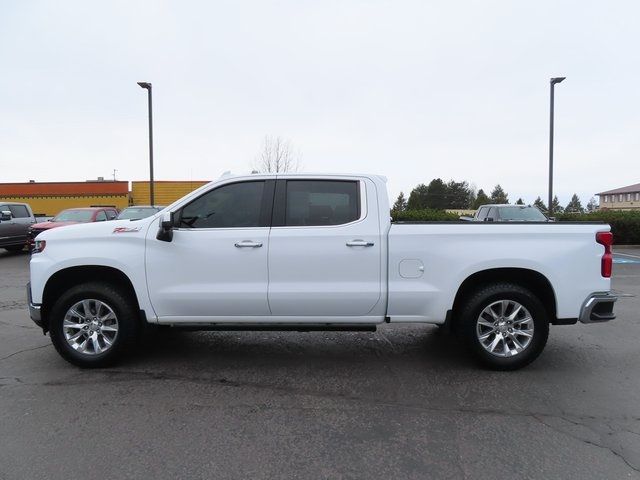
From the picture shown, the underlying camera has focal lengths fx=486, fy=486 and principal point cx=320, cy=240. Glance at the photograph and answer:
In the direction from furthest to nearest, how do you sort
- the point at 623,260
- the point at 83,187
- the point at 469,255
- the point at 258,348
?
the point at 83,187
the point at 623,260
the point at 258,348
the point at 469,255

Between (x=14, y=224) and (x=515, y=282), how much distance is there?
690 inches

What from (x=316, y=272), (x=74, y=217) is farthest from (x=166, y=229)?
(x=74, y=217)

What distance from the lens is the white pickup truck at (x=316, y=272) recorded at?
470 centimetres

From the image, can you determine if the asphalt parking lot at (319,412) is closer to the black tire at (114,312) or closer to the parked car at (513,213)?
the black tire at (114,312)

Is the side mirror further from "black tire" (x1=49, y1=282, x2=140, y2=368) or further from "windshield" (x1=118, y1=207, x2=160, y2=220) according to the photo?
"windshield" (x1=118, y1=207, x2=160, y2=220)

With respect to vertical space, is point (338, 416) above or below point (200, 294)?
below

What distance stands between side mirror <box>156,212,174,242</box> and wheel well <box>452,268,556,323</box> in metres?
2.89

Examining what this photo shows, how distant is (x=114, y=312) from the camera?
4.84 m

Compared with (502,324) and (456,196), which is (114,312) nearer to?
(502,324)

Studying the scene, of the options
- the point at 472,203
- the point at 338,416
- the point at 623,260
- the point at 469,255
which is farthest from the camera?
the point at 472,203

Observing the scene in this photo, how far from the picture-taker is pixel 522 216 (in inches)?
594

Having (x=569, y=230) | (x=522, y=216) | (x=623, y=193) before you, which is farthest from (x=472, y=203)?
(x=569, y=230)

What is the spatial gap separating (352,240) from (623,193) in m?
94.4

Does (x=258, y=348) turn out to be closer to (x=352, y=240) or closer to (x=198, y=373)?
(x=198, y=373)
